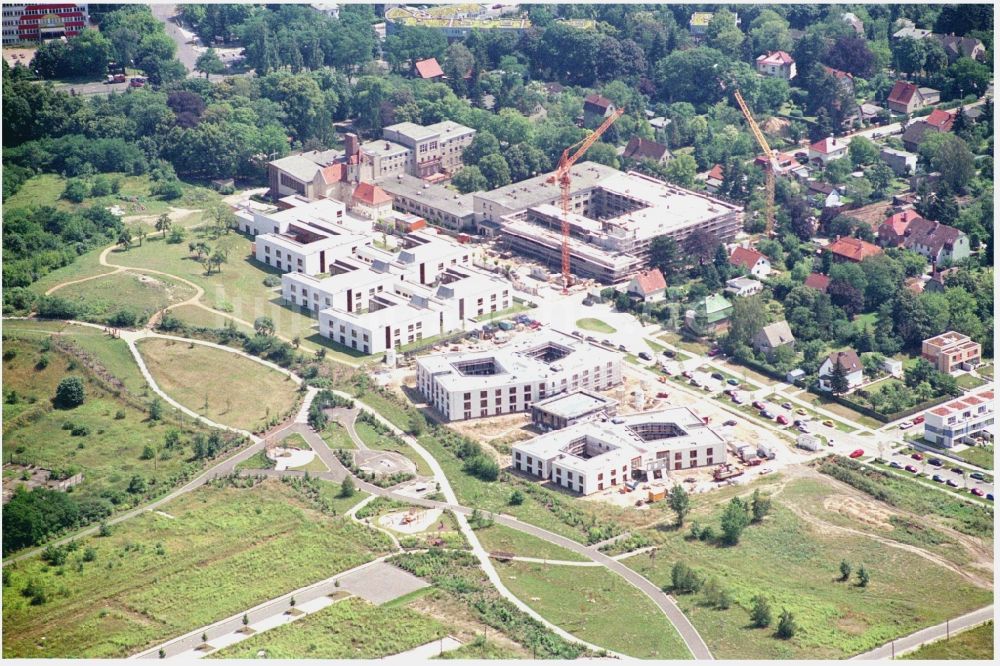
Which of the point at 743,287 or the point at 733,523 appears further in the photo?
the point at 743,287

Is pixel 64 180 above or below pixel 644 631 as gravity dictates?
above

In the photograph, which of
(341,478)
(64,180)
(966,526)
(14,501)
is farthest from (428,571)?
(64,180)

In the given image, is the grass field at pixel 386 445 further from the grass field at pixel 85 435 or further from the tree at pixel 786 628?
the tree at pixel 786 628

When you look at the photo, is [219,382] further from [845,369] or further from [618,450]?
[845,369]

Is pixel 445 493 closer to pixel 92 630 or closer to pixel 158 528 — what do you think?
pixel 158 528

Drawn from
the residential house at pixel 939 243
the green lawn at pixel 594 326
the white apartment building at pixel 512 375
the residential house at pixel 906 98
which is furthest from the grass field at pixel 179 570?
the residential house at pixel 906 98

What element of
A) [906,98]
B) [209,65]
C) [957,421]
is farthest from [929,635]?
[209,65]
